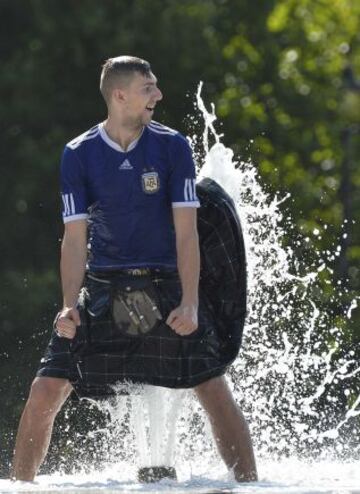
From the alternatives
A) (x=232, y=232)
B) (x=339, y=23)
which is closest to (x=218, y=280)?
(x=232, y=232)

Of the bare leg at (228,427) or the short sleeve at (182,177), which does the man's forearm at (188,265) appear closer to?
the short sleeve at (182,177)

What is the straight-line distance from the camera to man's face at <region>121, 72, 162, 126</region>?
A: 644cm

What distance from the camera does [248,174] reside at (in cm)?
776

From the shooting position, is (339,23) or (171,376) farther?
(339,23)

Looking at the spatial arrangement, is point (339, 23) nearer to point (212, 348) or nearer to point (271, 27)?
point (271, 27)

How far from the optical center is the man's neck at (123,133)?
21.2ft

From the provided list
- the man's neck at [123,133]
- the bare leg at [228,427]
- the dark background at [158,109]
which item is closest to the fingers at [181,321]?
the bare leg at [228,427]

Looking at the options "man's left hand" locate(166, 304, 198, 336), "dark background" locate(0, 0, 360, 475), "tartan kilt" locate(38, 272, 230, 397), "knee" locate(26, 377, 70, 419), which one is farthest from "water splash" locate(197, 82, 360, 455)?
"knee" locate(26, 377, 70, 419)

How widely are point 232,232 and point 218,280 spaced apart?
0.62 feet

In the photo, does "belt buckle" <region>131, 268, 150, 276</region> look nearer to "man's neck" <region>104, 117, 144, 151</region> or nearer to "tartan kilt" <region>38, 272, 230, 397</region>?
"tartan kilt" <region>38, 272, 230, 397</region>

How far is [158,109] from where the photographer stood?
18.0 m

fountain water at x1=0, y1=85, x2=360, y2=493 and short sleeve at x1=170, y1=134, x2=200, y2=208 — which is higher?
short sleeve at x1=170, y1=134, x2=200, y2=208

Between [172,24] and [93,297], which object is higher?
[93,297]

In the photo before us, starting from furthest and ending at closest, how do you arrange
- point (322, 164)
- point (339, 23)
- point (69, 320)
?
point (339, 23) < point (322, 164) < point (69, 320)
